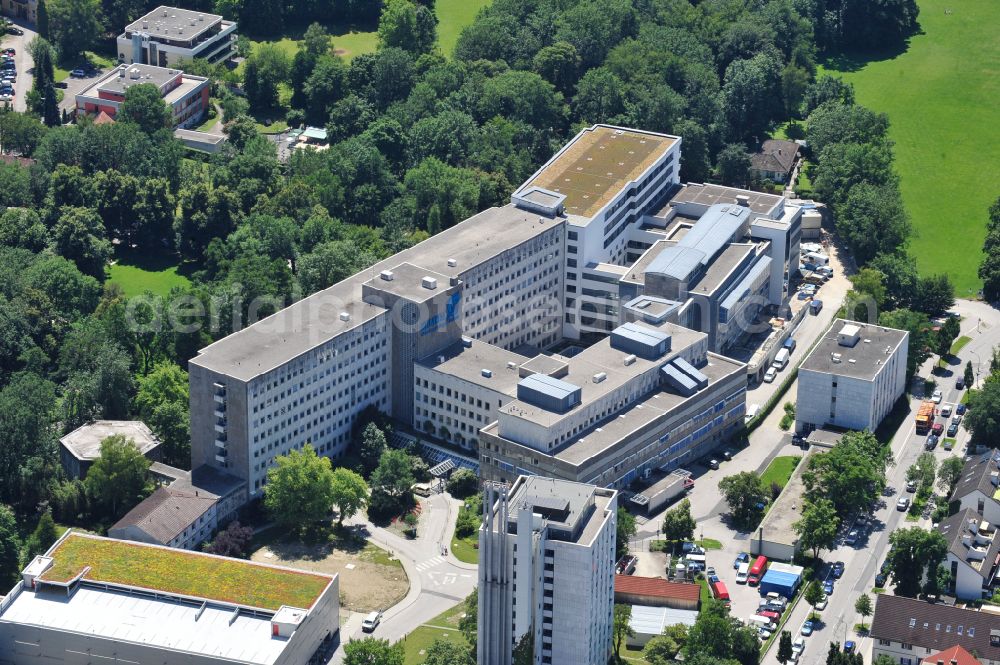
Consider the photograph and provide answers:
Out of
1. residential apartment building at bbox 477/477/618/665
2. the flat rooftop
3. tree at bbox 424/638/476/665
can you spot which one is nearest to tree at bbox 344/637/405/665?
tree at bbox 424/638/476/665

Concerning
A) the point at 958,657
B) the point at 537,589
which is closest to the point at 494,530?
the point at 537,589

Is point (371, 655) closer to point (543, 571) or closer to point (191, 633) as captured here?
point (191, 633)

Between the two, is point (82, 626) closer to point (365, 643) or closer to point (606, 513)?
point (365, 643)

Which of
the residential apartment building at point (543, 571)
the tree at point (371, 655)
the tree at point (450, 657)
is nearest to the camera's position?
the residential apartment building at point (543, 571)

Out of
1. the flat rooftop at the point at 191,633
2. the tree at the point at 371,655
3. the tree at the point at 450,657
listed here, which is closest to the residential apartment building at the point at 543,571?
the tree at the point at 450,657

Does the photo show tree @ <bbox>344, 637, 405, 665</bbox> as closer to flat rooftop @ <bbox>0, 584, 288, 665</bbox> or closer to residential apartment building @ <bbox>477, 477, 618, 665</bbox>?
flat rooftop @ <bbox>0, 584, 288, 665</bbox>

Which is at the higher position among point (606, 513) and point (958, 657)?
point (606, 513)

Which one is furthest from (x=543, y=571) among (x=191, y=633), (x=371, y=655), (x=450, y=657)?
(x=191, y=633)

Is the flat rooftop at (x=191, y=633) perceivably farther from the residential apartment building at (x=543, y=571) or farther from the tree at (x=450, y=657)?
the residential apartment building at (x=543, y=571)
